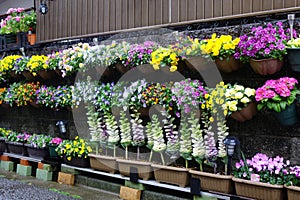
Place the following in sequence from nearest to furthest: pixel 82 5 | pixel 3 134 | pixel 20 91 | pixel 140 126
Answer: pixel 140 126, pixel 82 5, pixel 20 91, pixel 3 134

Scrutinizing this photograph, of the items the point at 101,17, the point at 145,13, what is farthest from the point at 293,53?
the point at 101,17

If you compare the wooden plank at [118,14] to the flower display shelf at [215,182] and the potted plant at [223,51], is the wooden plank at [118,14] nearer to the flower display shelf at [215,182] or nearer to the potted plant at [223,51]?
the potted plant at [223,51]

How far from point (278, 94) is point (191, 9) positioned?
6.34 feet

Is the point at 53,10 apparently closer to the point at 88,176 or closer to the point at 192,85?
the point at 88,176

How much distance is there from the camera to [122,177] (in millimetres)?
6227

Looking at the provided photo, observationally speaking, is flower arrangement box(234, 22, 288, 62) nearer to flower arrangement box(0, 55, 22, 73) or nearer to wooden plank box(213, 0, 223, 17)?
wooden plank box(213, 0, 223, 17)

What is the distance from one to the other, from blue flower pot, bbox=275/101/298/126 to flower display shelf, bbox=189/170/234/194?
901 mm

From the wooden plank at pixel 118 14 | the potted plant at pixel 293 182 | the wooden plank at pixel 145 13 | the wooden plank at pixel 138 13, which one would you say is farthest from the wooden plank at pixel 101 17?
the potted plant at pixel 293 182

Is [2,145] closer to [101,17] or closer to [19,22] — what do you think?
[19,22]

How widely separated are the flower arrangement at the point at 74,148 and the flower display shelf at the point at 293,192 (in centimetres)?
333

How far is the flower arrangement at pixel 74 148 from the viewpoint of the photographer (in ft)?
22.2

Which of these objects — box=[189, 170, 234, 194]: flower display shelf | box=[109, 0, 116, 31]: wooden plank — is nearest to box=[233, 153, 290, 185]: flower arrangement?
box=[189, 170, 234, 194]: flower display shelf

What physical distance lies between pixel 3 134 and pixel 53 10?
9.06ft

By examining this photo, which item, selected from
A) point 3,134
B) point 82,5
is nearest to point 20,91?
point 3,134
